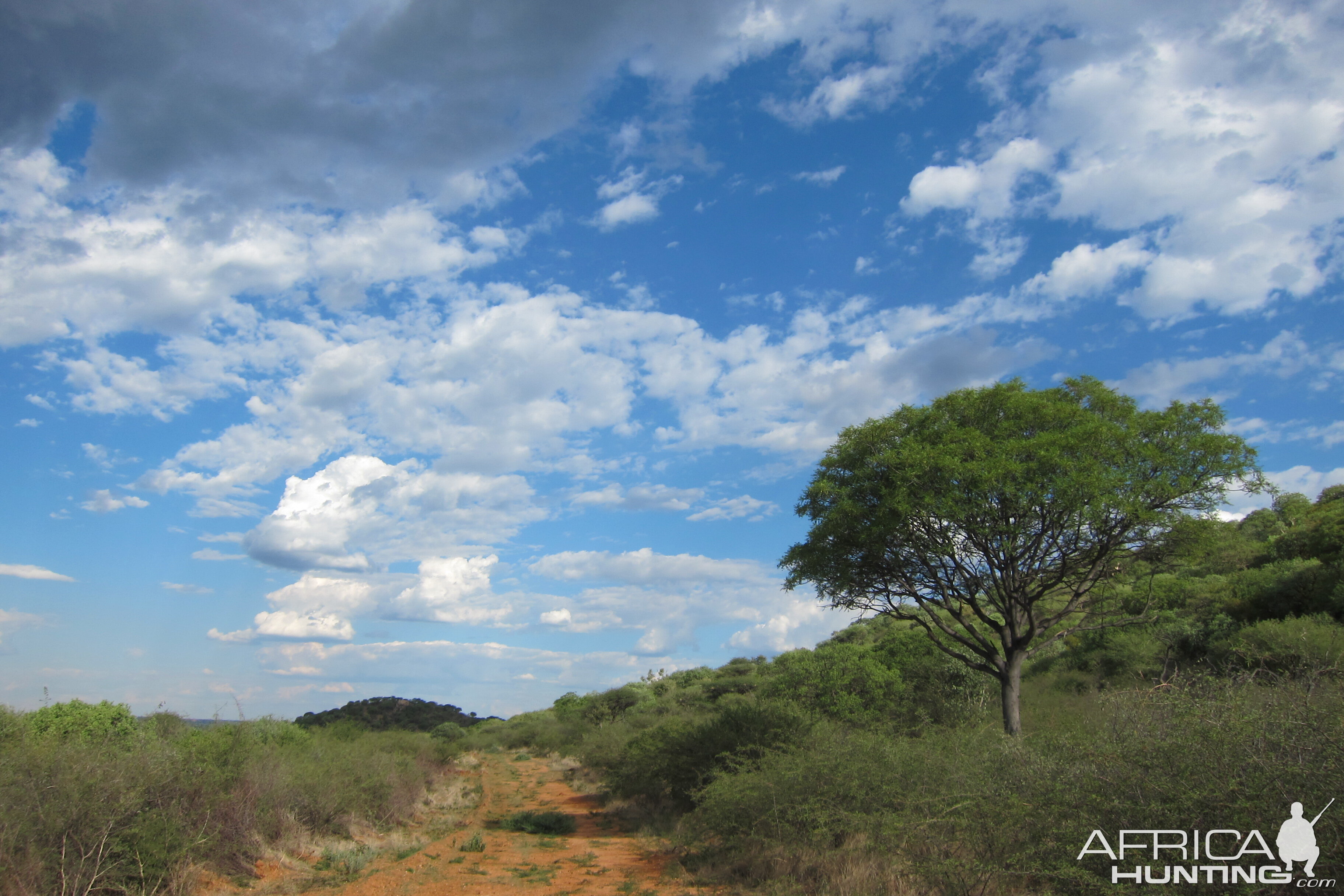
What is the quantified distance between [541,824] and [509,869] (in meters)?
7.64

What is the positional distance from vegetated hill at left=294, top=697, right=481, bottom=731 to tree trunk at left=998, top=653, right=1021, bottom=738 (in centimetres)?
4413

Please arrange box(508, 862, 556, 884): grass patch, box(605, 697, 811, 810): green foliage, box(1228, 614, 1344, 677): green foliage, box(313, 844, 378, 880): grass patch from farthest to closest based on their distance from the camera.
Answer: box(605, 697, 811, 810): green foliage, box(1228, 614, 1344, 677): green foliage, box(313, 844, 378, 880): grass patch, box(508, 862, 556, 884): grass patch

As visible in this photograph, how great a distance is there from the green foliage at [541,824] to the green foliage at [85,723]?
12.2 metres

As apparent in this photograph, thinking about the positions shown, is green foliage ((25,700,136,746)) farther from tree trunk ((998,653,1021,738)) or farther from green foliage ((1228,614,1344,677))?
green foliage ((1228,614,1344,677))

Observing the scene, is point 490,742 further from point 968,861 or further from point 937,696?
point 968,861

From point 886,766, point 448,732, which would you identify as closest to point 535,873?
point 886,766

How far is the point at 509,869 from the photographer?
635 inches

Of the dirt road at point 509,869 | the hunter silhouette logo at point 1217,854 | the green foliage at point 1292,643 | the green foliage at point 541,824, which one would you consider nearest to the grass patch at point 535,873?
the dirt road at point 509,869

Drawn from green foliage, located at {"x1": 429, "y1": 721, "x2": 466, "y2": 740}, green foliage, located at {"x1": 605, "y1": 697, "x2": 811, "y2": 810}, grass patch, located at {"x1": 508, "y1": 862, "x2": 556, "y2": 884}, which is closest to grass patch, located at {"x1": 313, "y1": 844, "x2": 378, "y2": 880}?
grass patch, located at {"x1": 508, "y1": 862, "x2": 556, "y2": 884}

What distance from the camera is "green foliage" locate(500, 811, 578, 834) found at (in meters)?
22.8

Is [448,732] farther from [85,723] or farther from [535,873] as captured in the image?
[85,723]

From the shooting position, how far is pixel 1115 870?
6.05 meters

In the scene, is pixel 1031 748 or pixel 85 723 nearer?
pixel 1031 748

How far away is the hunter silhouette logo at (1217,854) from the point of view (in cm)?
502
